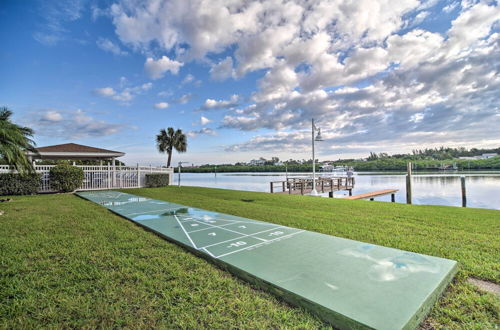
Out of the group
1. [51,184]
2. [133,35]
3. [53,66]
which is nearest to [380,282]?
[133,35]

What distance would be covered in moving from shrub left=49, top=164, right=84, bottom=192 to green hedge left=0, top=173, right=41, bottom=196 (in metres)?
0.61

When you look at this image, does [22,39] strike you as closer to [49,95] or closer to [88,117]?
[49,95]

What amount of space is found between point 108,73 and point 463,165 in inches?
1982

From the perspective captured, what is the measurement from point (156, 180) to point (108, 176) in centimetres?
284

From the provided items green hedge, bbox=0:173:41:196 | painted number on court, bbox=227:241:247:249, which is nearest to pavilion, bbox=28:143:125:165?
green hedge, bbox=0:173:41:196

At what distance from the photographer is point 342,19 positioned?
8703 millimetres

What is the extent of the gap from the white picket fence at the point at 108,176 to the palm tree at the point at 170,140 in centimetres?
1582

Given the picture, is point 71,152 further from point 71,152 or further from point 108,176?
point 108,176

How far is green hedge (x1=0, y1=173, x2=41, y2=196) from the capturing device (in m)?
10.3

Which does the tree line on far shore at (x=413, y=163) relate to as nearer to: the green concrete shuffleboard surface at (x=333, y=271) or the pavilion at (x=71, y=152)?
the pavilion at (x=71, y=152)

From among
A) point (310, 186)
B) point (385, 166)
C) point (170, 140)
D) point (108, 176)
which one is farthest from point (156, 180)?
point (385, 166)

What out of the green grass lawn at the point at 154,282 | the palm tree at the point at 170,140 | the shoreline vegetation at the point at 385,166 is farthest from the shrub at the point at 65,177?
the shoreline vegetation at the point at 385,166

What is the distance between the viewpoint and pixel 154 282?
2.22m

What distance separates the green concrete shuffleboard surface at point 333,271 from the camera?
64.6 inches
